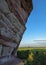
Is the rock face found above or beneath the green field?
beneath

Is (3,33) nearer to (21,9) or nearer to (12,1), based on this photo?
(12,1)

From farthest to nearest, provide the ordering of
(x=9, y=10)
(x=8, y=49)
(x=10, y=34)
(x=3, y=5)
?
(x=8, y=49), (x=10, y=34), (x=9, y=10), (x=3, y=5)

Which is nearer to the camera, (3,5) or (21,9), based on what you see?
(3,5)

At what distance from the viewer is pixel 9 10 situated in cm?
199

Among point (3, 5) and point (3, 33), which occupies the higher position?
point (3, 5)

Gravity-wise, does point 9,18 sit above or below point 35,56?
below

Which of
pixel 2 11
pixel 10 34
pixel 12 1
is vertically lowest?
pixel 10 34

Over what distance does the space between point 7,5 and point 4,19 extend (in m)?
0.17

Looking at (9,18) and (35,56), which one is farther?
(35,56)

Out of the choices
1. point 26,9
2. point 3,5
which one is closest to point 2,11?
point 3,5

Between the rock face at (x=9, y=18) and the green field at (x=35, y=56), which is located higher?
the green field at (x=35, y=56)

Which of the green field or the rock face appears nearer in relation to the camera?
the rock face

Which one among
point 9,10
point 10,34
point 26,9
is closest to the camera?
point 9,10

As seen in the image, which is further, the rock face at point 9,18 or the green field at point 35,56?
the green field at point 35,56
